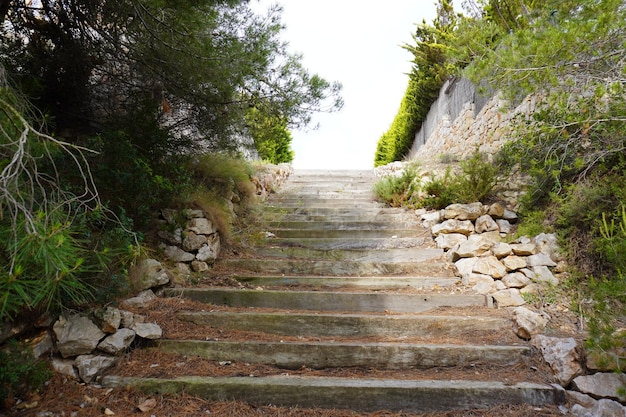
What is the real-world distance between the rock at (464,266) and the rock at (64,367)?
3.48 meters

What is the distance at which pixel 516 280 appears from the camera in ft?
11.3

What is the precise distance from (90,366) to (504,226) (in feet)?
13.8

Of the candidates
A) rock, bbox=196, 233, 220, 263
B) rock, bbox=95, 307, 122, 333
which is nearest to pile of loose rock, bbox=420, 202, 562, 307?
rock, bbox=196, 233, 220, 263

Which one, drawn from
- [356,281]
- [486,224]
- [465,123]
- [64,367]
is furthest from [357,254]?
[465,123]

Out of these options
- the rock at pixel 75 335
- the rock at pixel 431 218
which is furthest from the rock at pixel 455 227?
the rock at pixel 75 335

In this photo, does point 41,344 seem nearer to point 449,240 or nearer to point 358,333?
point 358,333

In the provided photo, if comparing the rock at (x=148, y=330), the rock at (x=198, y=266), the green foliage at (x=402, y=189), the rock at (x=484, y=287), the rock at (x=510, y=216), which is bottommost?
the rock at (x=148, y=330)

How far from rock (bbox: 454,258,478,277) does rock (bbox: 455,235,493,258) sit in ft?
0.25

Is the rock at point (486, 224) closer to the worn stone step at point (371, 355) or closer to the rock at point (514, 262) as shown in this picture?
the rock at point (514, 262)

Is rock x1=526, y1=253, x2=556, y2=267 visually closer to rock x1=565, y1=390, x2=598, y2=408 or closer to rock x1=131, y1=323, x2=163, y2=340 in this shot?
rock x1=565, y1=390, x2=598, y2=408

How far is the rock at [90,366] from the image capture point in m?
2.36

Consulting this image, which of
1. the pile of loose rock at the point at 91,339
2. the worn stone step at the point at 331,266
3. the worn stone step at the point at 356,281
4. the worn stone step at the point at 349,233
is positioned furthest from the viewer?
the worn stone step at the point at 349,233

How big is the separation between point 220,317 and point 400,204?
365cm

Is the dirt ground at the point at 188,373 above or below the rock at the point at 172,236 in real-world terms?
below
